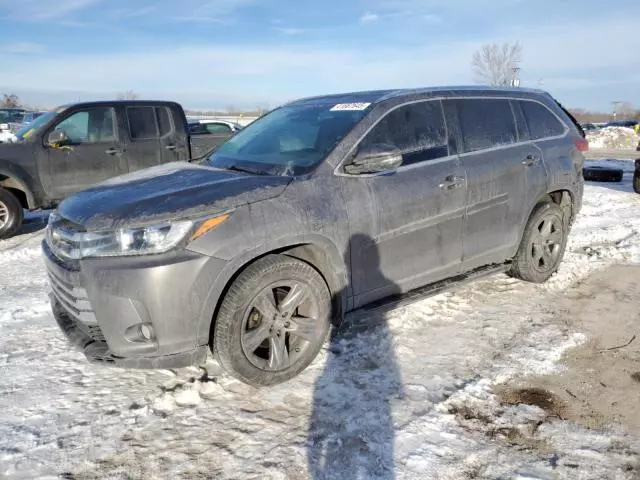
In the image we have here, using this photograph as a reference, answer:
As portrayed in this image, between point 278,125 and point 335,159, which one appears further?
point 278,125

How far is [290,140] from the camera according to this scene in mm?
4023

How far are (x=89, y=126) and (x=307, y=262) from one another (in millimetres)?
6152

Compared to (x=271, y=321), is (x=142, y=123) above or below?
above

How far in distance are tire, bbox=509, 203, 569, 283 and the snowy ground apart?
29.1 inches

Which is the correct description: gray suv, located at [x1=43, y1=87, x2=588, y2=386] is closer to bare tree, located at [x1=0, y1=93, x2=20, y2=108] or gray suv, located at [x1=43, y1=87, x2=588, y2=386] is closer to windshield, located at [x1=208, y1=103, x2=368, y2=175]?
windshield, located at [x1=208, y1=103, x2=368, y2=175]

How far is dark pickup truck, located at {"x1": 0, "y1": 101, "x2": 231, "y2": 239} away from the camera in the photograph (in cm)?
755

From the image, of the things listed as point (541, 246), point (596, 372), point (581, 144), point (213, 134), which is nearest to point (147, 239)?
point (596, 372)

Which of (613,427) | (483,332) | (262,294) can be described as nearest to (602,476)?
(613,427)

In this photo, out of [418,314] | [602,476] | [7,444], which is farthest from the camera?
[418,314]

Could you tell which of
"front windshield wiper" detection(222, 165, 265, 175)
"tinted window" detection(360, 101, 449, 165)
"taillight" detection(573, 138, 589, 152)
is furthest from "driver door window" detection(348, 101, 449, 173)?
"taillight" detection(573, 138, 589, 152)

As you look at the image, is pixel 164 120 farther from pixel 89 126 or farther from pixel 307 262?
pixel 307 262

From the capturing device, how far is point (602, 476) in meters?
2.51

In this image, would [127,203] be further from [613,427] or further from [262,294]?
[613,427]

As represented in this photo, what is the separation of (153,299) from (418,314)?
2.44m
